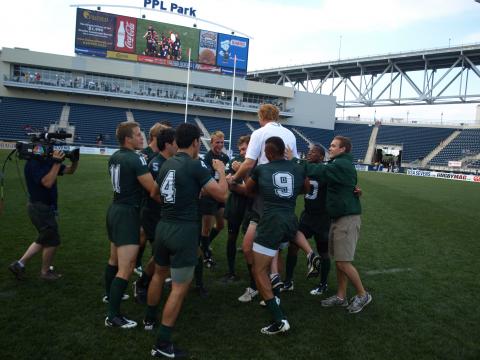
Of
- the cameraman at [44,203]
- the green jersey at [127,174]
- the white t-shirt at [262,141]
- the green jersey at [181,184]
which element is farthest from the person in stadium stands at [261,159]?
the cameraman at [44,203]

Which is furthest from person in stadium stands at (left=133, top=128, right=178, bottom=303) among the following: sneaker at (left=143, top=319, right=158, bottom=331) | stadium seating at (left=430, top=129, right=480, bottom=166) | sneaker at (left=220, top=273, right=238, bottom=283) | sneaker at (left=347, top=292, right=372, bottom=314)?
stadium seating at (left=430, top=129, right=480, bottom=166)

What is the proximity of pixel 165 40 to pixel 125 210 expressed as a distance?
44.6 m

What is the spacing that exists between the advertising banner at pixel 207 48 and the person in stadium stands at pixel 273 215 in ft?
→ 147

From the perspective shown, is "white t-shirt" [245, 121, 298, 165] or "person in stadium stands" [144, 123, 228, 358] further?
"white t-shirt" [245, 121, 298, 165]

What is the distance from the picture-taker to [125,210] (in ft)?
13.3

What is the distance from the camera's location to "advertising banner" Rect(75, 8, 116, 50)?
41.9 m

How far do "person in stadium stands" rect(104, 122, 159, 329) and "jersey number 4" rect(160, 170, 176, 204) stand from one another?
1.24 feet

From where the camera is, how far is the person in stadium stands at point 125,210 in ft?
13.1

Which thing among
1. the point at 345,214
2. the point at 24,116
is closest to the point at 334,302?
the point at 345,214

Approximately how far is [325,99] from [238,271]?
171ft

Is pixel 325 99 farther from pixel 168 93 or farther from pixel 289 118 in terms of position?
pixel 168 93

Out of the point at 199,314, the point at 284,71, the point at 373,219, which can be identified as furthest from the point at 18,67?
the point at 199,314

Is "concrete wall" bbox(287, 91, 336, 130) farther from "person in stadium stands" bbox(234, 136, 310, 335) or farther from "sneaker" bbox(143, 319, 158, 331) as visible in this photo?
"sneaker" bbox(143, 319, 158, 331)

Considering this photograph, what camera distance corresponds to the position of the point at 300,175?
4.19m
